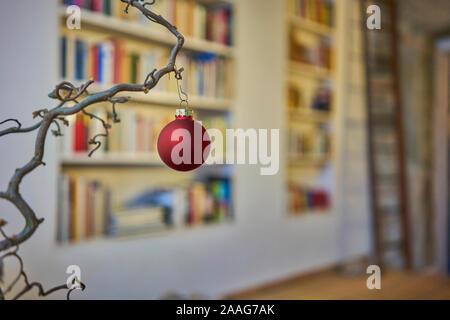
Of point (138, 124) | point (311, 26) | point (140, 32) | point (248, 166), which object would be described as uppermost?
point (311, 26)

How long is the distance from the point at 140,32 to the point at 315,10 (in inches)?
62.8

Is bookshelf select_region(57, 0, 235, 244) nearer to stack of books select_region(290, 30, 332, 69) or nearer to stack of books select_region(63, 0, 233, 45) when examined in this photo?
stack of books select_region(63, 0, 233, 45)

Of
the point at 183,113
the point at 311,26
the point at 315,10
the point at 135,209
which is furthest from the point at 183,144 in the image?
the point at 315,10

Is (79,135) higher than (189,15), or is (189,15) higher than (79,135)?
(189,15)

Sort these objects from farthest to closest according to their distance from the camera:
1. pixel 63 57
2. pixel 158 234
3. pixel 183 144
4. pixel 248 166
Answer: pixel 248 166, pixel 158 234, pixel 63 57, pixel 183 144

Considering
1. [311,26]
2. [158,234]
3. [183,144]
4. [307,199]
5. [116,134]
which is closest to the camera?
[183,144]

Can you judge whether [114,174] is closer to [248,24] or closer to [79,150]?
[79,150]

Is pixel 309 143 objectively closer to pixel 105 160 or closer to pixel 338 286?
pixel 338 286

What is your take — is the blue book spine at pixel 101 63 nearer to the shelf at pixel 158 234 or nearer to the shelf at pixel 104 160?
the shelf at pixel 104 160

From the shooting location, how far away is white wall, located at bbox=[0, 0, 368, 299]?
183cm

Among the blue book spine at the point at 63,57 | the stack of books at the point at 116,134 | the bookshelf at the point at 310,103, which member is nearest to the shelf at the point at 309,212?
the bookshelf at the point at 310,103

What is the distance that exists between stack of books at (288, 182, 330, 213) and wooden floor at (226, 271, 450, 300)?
0.49m

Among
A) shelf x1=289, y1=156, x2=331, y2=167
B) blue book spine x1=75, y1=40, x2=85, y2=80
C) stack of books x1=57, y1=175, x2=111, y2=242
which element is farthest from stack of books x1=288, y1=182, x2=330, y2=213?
blue book spine x1=75, y1=40, x2=85, y2=80

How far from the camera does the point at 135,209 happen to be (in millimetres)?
2400
